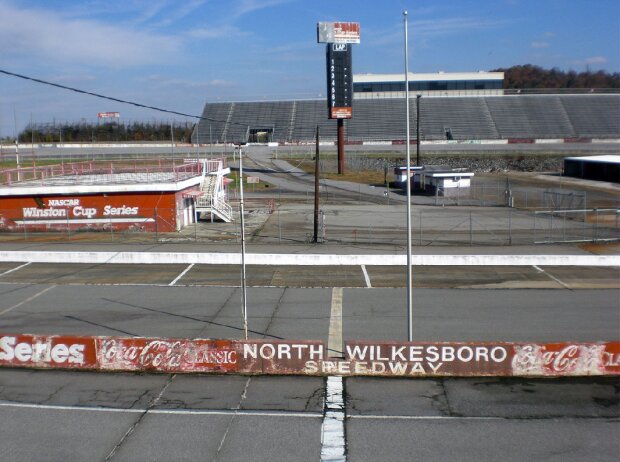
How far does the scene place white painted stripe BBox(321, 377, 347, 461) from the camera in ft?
38.2

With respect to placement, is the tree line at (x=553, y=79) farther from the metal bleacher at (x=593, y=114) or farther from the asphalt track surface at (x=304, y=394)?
the asphalt track surface at (x=304, y=394)

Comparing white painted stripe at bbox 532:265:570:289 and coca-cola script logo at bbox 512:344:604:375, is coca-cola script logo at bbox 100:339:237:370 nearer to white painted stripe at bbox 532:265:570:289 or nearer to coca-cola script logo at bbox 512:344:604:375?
coca-cola script logo at bbox 512:344:604:375

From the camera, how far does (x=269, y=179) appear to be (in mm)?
69875

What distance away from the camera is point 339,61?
229ft

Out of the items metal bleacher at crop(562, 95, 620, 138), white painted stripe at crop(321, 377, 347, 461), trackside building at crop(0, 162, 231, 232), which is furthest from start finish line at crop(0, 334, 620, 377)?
metal bleacher at crop(562, 95, 620, 138)

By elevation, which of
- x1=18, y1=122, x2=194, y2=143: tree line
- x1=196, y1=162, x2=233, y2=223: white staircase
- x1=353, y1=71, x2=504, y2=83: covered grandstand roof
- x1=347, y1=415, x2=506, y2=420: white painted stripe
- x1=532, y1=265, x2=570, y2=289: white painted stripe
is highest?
x1=353, y1=71, x2=504, y2=83: covered grandstand roof

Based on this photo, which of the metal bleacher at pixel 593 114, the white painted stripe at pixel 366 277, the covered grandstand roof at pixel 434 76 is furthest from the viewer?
the covered grandstand roof at pixel 434 76

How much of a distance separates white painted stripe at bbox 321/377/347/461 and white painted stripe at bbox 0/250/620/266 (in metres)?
14.6

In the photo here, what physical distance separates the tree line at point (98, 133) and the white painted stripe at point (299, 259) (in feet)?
266

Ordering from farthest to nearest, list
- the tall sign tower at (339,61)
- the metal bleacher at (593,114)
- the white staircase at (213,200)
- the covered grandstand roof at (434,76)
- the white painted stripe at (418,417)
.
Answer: the covered grandstand roof at (434,76) < the metal bleacher at (593,114) < the tall sign tower at (339,61) < the white staircase at (213,200) < the white painted stripe at (418,417)

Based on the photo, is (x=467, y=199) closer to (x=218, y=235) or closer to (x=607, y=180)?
(x=607, y=180)

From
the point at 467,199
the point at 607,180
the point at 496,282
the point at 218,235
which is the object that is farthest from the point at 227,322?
the point at 607,180

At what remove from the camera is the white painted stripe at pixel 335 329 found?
17.8 metres

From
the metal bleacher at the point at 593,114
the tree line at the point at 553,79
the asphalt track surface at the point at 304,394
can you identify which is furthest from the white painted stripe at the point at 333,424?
the tree line at the point at 553,79
